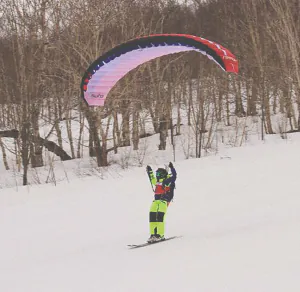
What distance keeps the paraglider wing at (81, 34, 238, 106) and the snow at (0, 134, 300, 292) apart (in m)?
2.72

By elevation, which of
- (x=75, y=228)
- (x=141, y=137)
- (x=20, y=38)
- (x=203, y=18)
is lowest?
(x=75, y=228)

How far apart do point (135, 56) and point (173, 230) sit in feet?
11.5

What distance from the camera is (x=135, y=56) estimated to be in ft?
28.7

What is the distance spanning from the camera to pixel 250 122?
24547mm

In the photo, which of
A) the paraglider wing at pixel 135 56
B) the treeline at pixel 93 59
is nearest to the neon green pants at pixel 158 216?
the paraglider wing at pixel 135 56

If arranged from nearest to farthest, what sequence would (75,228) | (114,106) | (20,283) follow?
(20,283) → (75,228) → (114,106)

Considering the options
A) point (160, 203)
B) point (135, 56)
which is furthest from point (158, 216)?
point (135, 56)

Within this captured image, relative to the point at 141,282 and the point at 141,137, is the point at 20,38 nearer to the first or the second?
the point at 141,137

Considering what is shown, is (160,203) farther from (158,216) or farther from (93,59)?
(93,59)

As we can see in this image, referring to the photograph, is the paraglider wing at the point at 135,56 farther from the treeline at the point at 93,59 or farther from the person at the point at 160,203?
the treeline at the point at 93,59

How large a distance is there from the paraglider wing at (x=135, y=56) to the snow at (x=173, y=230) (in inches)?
107

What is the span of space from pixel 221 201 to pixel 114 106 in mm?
6099

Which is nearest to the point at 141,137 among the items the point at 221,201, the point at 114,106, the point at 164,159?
the point at 164,159

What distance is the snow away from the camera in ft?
17.9
